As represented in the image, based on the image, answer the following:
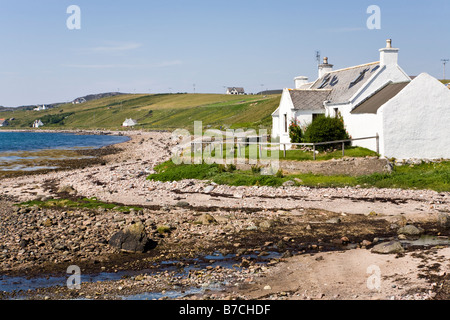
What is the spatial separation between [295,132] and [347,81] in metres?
6.37

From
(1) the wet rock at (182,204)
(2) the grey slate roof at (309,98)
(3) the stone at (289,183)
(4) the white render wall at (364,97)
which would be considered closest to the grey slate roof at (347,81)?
(4) the white render wall at (364,97)

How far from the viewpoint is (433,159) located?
2816 cm

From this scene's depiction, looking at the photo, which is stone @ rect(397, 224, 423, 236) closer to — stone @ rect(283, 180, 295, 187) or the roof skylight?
→ stone @ rect(283, 180, 295, 187)

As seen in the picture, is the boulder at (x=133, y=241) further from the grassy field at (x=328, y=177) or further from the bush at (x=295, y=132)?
the bush at (x=295, y=132)

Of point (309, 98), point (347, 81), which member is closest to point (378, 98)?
point (347, 81)

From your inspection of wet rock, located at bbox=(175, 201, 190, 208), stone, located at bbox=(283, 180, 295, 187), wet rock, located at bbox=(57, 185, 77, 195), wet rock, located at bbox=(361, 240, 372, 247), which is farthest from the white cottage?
wet rock, located at bbox=(57, 185, 77, 195)

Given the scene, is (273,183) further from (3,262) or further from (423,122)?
(3,262)

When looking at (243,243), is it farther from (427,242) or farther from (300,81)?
(300,81)

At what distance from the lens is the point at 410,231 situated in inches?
656

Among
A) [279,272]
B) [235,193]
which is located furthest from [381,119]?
[279,272]

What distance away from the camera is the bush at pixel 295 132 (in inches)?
1324

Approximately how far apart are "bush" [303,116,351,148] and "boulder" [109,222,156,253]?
17.6 metres

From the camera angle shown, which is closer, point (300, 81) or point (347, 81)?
point (347, 81)
